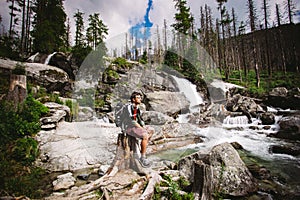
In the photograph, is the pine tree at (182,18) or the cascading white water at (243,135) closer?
the cascading white water at (243,135)

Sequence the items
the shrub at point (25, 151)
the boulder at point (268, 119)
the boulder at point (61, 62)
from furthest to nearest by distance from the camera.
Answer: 1. the boulder at point (61, 62)
2. the boulder at point (268, 119)
3. the shrub at point (25, 151)

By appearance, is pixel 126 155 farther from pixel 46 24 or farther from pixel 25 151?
pixel 46 24

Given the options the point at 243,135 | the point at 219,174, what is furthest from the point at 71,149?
the point at 243,135

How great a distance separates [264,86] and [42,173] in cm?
2355

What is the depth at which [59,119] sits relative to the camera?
849cm

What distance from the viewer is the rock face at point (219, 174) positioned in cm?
303

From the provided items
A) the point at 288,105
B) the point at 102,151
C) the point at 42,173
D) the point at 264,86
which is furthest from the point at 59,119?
the point at 264,86

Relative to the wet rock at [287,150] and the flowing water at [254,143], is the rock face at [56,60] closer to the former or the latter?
the flowing water at [254,143]

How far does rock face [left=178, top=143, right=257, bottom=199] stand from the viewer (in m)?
3.03

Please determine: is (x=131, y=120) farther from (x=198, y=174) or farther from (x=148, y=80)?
(x=148, y=80)

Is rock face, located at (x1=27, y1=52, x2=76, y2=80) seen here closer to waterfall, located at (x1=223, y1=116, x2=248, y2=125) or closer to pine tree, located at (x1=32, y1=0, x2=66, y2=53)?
pine tree, located at (x1=32, y1=0, x2=66, y2=53)

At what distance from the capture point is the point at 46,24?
50.1 ft

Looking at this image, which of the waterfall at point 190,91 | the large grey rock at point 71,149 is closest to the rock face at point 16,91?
the large grey rock at point 71,149

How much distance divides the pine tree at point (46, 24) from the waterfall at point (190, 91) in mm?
15566
